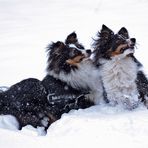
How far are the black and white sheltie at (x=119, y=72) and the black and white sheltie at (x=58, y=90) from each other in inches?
7.9

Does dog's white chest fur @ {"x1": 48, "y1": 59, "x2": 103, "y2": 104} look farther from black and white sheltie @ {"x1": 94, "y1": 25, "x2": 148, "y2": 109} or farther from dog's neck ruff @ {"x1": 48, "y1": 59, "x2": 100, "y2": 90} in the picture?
black and white sheltie @ {"x1": 94, "y1": 25, "x2": 148, "y2": 109}

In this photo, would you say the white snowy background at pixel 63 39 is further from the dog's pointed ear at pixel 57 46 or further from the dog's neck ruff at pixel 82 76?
the dog's pointed ear at pixel 57 46

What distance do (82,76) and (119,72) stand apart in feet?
Answer: 1.66

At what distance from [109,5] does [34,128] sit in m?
9.11

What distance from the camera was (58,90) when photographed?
17.3 feet

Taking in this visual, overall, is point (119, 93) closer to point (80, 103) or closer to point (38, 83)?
point (80, 103)

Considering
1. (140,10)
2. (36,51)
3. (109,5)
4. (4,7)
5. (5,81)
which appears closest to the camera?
(5,81)

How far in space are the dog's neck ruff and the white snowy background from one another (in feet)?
1.13

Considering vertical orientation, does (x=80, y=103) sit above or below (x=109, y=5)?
below

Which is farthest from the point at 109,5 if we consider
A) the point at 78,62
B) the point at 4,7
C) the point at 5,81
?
the point at 78,62

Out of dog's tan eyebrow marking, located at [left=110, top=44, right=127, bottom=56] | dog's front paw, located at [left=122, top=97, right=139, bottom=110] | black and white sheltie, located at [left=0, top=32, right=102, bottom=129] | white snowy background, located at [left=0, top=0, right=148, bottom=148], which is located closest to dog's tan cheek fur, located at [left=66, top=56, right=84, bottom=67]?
black and white sheltie, located at [left=0, top=32, right=102, bottom=129]

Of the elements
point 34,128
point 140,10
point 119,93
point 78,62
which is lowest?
point 34,128

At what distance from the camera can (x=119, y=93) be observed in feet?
17.5

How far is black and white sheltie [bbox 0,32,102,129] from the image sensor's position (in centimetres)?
526
